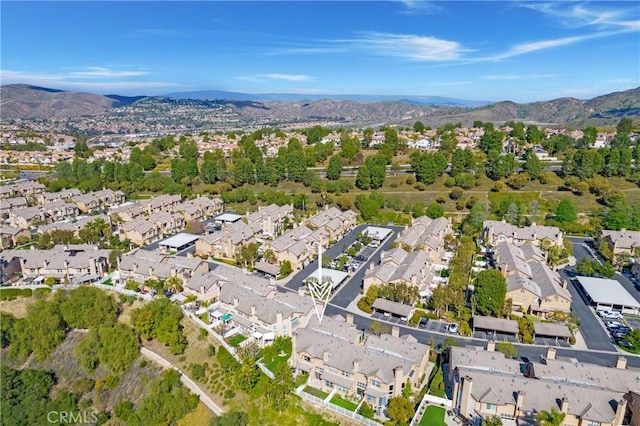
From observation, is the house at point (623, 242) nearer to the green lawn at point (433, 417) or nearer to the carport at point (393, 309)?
the carport at point (393, 309)

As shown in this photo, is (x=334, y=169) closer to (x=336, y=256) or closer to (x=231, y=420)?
(x=336, y=256)

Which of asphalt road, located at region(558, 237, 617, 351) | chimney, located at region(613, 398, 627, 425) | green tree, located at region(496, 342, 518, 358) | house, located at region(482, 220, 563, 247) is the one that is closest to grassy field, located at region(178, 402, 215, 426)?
green tree, located at region(496, 342, 518, 358)

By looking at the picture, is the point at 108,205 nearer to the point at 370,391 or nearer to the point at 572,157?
the point at 370,391

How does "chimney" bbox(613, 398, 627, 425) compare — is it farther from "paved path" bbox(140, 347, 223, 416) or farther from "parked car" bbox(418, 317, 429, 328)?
"paved path" bbox(140, 347, 223, 416)

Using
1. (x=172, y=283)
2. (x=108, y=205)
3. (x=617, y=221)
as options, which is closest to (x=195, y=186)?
(x=108, y=205)

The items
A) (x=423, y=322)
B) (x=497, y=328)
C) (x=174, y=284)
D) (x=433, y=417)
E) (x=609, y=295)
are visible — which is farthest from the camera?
(x=174, y=284)

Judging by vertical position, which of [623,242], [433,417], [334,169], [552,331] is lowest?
[433,417]

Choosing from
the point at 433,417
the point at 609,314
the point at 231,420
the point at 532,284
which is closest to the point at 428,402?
the point at 433,417
